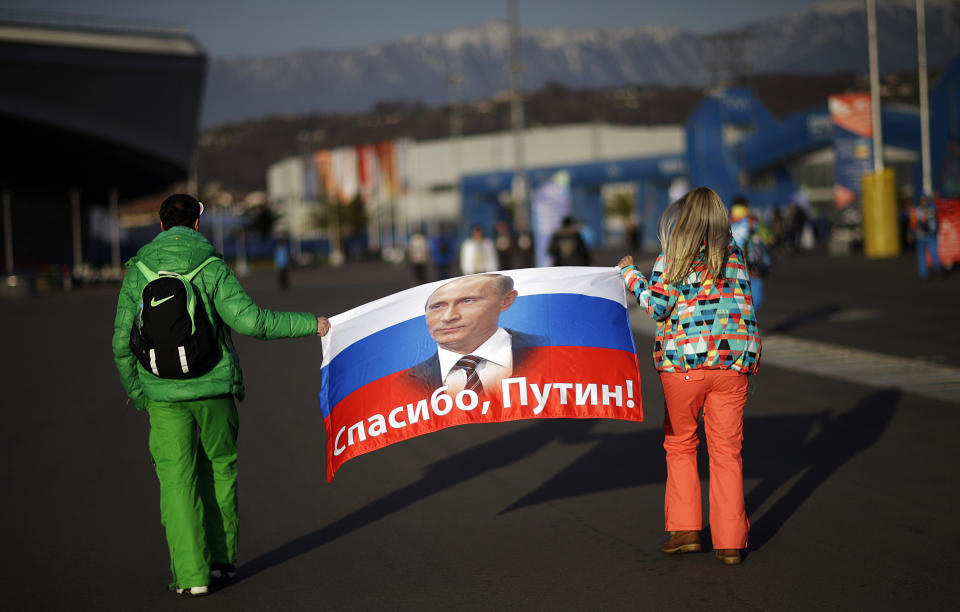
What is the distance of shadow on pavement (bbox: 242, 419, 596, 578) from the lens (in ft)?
19.2

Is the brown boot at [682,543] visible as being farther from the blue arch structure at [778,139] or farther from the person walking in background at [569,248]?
the blue arch structure at [778,139]

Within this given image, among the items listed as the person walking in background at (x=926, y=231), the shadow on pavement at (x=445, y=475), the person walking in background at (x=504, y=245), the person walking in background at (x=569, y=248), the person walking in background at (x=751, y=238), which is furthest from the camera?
the person walking in background at (x=504, y=245)

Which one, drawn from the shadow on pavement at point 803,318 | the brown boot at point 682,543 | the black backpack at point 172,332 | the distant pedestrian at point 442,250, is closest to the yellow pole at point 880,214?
the distant pedestrian at point 442,250

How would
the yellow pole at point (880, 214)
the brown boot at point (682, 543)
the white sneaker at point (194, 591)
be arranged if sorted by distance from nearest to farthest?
the white sneaker at point (194, 591) < the brown boot at point (682, 543) < the yellow pole at point (880, 214)

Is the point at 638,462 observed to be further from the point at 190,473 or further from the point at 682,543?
the point at 190,473

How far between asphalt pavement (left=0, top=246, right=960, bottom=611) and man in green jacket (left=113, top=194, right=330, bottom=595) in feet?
0.79

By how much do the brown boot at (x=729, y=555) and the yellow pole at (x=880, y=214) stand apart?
104 ft

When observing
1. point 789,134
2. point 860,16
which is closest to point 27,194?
point 789,134

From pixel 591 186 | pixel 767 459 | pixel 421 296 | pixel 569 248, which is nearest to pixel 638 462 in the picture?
pixel 767 459

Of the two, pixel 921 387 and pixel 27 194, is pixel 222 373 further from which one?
pixel 27 194

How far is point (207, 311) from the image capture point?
5.03 metres

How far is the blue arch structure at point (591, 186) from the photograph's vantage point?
219 feet

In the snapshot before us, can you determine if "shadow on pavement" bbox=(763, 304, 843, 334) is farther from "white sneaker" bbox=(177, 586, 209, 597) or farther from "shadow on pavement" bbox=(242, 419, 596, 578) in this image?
"white sneaker" bbox=(177, 586, 209, 597)

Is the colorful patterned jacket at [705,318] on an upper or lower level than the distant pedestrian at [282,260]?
lower
